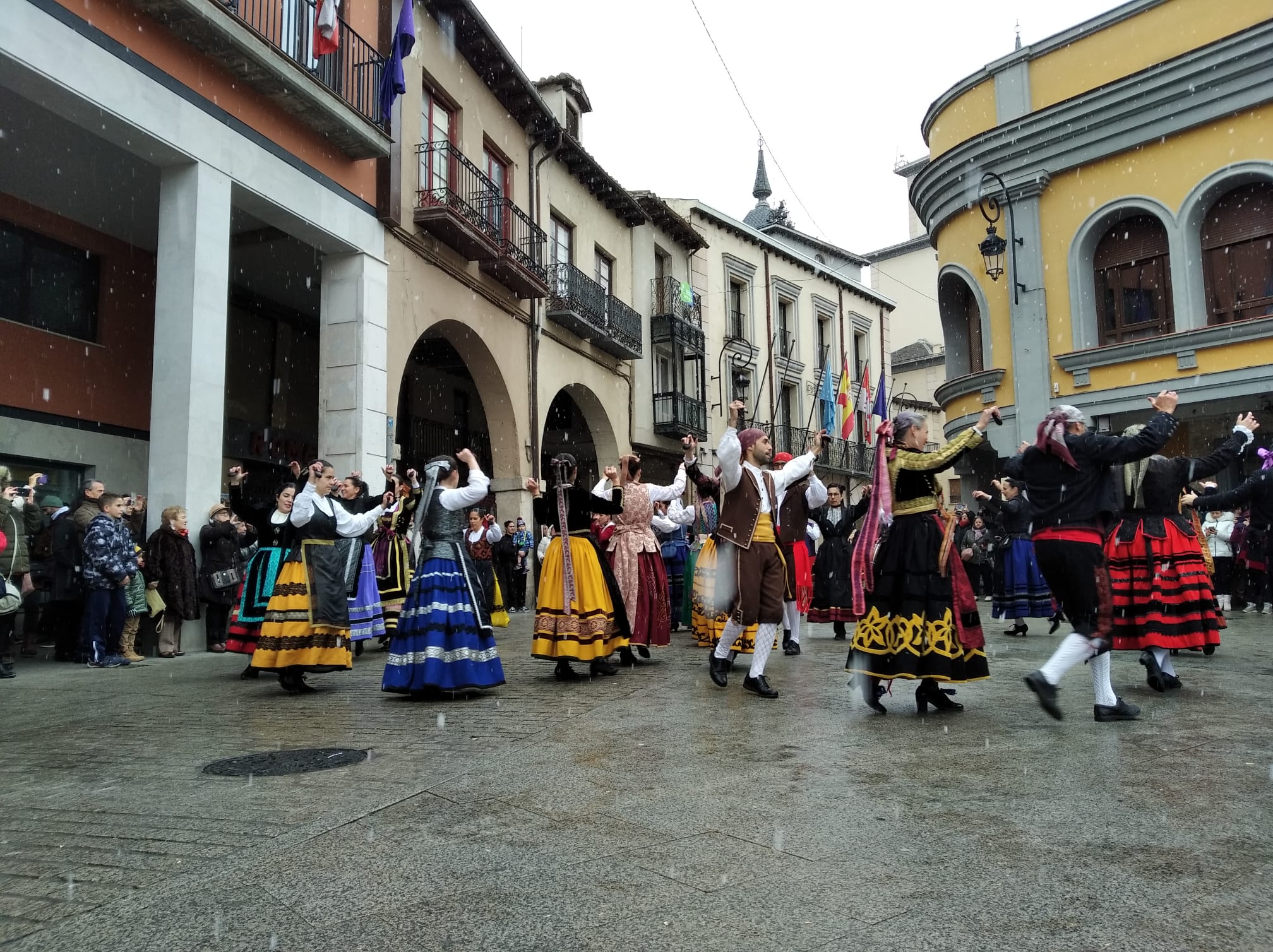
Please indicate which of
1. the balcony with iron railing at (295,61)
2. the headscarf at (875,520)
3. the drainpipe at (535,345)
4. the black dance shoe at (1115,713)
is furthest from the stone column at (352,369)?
the black dance shoe at (1115,713)

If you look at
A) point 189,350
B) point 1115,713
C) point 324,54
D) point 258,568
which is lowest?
point 1115,713

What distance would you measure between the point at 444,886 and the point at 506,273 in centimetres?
1512

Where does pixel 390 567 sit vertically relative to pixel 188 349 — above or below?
below

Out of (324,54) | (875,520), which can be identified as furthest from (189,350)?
(875,520)

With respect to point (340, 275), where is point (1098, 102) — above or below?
above

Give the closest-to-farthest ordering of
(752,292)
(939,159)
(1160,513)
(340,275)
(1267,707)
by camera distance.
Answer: (1267,707) → (1160,513) → (340,275) → (939,159) → (752,292)

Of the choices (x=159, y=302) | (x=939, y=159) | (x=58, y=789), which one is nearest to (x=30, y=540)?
(x=159, y=302)

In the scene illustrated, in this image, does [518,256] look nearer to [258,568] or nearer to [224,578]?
[224,578]

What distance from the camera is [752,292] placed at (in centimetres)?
3105

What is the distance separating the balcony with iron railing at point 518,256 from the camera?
55.8ft

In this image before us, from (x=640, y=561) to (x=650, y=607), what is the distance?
445 mm

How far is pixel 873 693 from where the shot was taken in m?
6.05

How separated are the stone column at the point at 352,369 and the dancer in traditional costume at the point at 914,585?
9014 millimetres

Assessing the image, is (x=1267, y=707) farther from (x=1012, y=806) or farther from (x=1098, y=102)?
(x=1098, y=102)
